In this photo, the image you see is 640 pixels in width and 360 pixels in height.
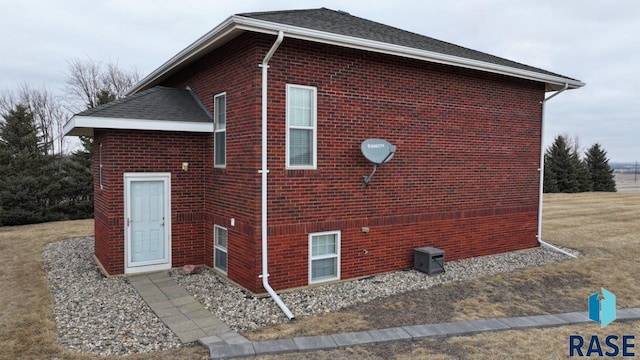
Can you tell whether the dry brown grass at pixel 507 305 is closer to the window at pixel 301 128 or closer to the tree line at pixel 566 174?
the window at pixel 301 128

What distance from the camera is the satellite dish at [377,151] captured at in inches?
300

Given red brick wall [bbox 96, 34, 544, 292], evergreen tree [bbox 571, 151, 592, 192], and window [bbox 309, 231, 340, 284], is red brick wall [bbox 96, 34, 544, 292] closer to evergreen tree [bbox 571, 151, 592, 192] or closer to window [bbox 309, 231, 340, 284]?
window [bbox 309, 231, 340, 284]

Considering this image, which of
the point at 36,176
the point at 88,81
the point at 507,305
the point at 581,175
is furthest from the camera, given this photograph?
the point at 581,175

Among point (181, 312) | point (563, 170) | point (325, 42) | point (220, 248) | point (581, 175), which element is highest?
point (325, 42)

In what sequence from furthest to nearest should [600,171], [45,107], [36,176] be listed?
[600,171] → [45,107] → [36,176]

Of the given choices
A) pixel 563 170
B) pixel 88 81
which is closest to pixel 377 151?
pixel 88 81

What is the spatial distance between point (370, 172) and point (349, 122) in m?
1.11

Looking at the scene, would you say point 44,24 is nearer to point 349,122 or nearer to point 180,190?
point 180,190

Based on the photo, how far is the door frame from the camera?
826 centimetres

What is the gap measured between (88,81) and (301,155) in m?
28.1

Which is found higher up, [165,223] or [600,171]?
[600,171]

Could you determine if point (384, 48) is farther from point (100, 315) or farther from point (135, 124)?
point (100, 315)

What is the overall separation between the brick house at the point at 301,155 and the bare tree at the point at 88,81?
23.0 m

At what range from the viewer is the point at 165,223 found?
8.63 metres
